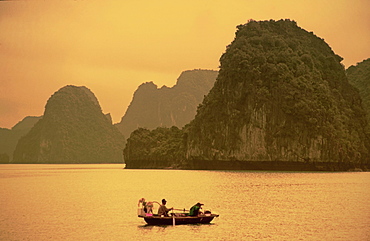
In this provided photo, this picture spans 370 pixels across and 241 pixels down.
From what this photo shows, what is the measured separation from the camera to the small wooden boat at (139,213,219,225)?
42219 millimetres

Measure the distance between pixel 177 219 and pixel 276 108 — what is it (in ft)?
351

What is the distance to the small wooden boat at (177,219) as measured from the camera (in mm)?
42219

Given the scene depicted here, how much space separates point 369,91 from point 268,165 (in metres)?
70.9

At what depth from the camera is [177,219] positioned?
4244 cm

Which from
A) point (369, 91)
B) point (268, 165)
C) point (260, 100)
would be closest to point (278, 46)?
point (260, 100)

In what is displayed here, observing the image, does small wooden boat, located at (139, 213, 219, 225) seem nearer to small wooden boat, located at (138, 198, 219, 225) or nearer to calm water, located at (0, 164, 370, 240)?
small wooden boat, located at (138, 198, 219, 225)

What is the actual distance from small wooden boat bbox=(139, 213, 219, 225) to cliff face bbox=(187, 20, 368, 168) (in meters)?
101

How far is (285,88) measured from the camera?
144875 mm

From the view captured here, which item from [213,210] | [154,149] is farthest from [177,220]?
[154,149]

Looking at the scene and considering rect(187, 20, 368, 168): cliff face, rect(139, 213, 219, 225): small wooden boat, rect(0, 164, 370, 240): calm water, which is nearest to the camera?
rect(0, 164, 370, 240): calm water

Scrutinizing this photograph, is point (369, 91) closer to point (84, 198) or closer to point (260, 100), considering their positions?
point (260, 100)

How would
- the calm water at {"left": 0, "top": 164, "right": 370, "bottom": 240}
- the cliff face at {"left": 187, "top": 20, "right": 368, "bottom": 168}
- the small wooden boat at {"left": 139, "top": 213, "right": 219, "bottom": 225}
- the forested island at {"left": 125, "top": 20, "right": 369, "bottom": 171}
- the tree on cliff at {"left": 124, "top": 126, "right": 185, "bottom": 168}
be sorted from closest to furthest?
the calm water at {"left": 0, "top": 164, "right": 370, "bottom": 240} → the small wooden boat at {"left": 139, "top": 213, "right": 219, "bottom": 225} → the cliff face at {"left": 187, "top": 20, "right": 368, "bottom": 168} → the forested island at {"left": 125, "top": 20, "right": 369, "bottom": 171} → the tree on cliff at {"left": 124, "top": 126, "right": 185, "bottom": 168}

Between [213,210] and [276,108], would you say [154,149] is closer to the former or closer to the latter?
[276,108]

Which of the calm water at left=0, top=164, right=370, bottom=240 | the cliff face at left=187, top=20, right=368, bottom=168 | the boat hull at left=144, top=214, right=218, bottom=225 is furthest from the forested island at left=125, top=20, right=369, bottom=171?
the boat hull at left=144, top=214, right=218, bottom=225
